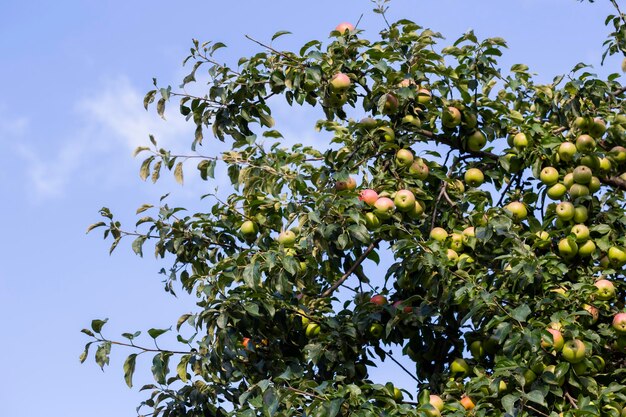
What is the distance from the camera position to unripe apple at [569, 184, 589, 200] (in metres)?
6.02

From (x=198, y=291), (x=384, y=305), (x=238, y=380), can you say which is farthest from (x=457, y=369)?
(x=198, y=291)

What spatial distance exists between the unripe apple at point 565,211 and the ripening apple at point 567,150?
29cm

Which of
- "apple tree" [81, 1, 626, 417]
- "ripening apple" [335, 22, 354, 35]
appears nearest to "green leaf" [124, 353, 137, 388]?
"apple tree" [81, 1, 626, 417]

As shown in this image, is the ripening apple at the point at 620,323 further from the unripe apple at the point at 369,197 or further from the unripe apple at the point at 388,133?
the unripe apple at the point at 388,133

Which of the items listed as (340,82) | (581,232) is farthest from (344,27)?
(581,232)

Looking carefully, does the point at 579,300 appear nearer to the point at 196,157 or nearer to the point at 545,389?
the point at 545,389

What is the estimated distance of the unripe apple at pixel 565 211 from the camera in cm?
595

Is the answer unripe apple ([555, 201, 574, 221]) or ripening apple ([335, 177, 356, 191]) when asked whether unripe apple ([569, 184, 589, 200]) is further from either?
ripening apple ([335, 177, 356, 191])

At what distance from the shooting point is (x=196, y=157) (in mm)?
6441

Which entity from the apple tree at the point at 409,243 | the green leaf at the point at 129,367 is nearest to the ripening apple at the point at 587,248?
the apple tree at the point at 409,243

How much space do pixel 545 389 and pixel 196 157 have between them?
2633 mm

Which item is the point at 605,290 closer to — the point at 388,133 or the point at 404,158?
the point at 404,158

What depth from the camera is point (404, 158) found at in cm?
611

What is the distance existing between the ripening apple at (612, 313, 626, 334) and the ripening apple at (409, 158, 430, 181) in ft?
4.64
